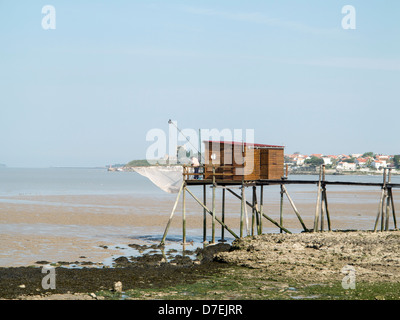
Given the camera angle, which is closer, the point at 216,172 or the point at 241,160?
the point at 241,160

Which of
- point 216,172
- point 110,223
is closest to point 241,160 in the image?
point 216,172

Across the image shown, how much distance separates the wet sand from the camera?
27177 mm

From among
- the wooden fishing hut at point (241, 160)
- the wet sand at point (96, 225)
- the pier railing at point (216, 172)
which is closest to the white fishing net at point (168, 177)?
the wet sand at point (96, 225)

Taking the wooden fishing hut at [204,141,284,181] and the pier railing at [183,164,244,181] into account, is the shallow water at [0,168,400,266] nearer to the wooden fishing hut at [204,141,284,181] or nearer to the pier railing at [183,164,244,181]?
the pier railing at [183,164,244,181]

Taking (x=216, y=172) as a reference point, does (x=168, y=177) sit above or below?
below

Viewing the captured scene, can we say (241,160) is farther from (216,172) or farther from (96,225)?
(96,225)

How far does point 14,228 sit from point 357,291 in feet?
79.8

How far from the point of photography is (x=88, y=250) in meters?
27.8

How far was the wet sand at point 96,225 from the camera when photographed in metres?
27.2

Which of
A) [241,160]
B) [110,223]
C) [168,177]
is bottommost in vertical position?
[110,223]

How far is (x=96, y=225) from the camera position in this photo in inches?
1538

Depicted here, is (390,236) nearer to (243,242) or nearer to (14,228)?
(243,242)

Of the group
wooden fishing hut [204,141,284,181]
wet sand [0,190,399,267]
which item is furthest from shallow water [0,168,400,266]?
wooden fishing hut [204,141,284,181]
